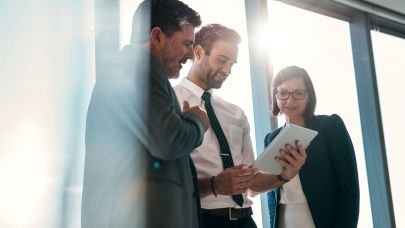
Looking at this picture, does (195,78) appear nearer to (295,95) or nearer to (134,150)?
(295,95)

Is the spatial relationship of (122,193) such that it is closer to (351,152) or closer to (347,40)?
(351,152)

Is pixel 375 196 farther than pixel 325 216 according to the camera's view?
Yes

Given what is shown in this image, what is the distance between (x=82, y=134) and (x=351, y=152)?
3.49ft

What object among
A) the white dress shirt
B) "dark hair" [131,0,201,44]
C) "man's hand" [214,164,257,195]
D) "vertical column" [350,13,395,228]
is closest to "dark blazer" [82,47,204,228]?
"dark hair" [131,0,201,44]

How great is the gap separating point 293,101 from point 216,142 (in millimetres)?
481

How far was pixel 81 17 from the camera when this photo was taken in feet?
5.53

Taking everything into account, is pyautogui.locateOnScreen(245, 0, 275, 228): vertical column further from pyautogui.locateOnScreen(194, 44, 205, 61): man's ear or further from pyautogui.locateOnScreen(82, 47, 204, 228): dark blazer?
pyautogui.locateOnScreen(82, 47, 204, 228): dark blazer

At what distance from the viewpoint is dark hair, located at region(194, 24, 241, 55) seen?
167 centimetres

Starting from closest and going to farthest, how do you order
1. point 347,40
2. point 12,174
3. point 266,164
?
point 12,174 → point 266,164 → point 347,40

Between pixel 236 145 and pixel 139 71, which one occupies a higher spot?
pixel 139 71

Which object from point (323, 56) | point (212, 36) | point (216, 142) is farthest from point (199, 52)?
point (323, 56)

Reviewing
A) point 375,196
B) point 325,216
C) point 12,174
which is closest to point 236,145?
point 325,216

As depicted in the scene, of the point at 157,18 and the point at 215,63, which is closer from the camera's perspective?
the point at 157,18

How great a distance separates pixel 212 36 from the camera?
1.68 m
